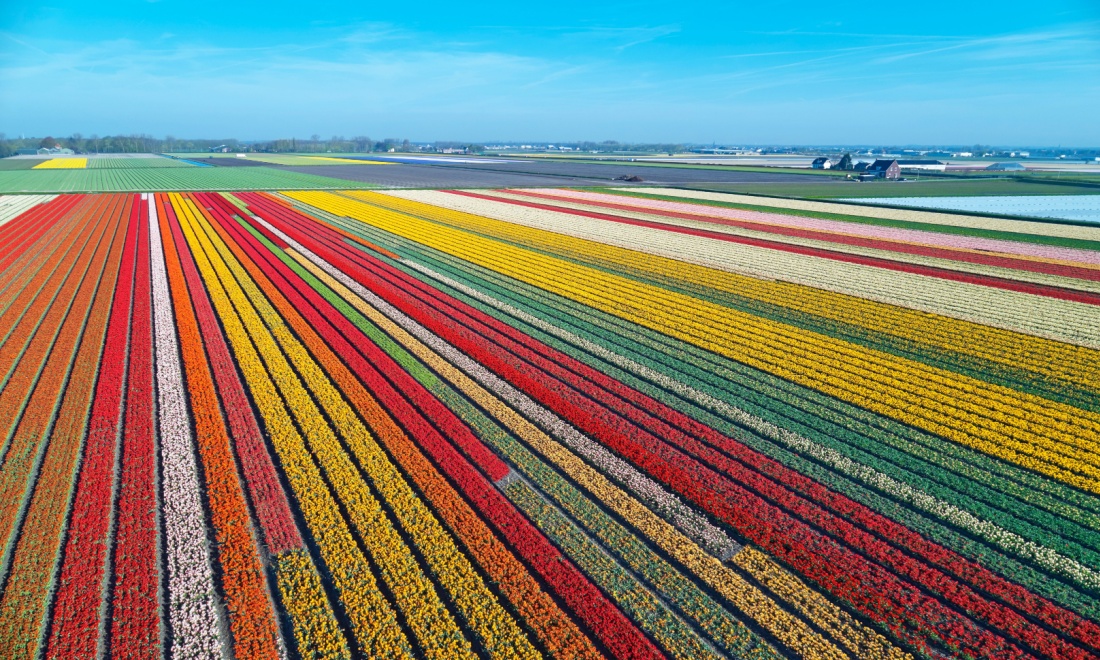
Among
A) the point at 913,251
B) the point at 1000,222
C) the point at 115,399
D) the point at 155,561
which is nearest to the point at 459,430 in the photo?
the point at 155,561

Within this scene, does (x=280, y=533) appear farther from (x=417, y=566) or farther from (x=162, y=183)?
(x=162, y=183)

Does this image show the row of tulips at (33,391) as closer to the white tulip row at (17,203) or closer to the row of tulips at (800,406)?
the row of tulips at (800,406)

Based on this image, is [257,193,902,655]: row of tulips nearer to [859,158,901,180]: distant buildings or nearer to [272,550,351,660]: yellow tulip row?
[272,550,351,660]: yellow tulip row

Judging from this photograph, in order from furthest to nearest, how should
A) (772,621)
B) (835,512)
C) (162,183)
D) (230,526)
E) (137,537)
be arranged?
(162,183) < (835,512) < (230,526) < (137,537) < (772,621)

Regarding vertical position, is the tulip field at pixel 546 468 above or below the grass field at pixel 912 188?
above

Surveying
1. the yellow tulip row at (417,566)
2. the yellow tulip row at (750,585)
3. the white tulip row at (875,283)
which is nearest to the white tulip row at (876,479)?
the yellow tulip row at (750,585)

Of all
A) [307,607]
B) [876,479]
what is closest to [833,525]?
[876,479]

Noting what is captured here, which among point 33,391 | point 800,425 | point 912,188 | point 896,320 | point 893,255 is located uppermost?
point 33,391
